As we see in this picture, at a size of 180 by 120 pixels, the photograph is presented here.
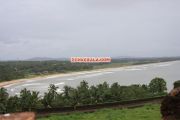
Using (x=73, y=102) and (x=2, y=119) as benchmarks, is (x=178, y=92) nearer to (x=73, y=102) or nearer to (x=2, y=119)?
(x=2, y=119)

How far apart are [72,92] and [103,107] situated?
13070 millimetres

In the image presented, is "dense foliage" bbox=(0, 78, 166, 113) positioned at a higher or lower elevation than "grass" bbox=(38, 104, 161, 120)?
lower

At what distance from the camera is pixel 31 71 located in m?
118

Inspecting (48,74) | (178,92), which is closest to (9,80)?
(48,74)

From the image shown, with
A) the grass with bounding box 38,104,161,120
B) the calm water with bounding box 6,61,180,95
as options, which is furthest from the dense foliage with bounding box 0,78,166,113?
the calm water with bounding box 6,61,180,95

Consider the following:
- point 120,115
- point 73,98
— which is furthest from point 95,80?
point 120,115

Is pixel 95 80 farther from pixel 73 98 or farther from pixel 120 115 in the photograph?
pixel 120 115

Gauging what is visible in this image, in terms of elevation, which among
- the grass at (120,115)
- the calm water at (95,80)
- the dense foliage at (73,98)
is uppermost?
the grass at (120,115)

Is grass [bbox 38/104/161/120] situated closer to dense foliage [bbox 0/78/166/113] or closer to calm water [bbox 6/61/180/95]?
dense foliage [bbox 0/78/166/113]

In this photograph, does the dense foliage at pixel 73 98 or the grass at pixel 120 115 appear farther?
the dense foliage at pixel 73 98

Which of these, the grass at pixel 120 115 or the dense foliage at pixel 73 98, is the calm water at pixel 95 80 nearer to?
the dense foliage at pixel 73 98

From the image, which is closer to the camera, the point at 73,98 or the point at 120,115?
the point at 120,115

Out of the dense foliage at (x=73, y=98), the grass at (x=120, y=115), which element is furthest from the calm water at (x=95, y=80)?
the grass at (x=120, y=115)

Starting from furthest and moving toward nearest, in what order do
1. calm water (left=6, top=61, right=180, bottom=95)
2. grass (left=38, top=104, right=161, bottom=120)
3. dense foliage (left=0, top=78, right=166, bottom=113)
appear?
calm water (left=6, top=61, right=180, bottom=95) → dense foliage (left=0, top=78, right=166, bottom=113) → grass (left=38, top=104, right=161, bottom=120)
